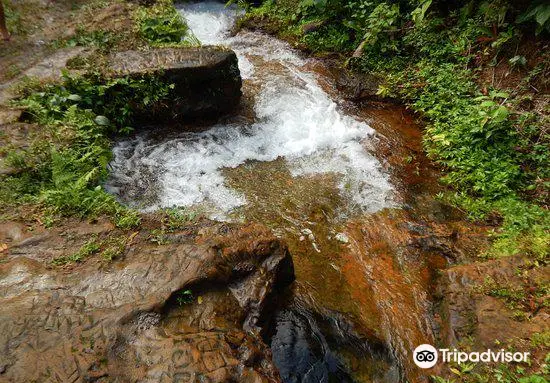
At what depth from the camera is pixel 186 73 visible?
6.96 m

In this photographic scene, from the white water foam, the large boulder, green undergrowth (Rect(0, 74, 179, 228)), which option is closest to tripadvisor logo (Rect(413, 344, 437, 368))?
the white water foam

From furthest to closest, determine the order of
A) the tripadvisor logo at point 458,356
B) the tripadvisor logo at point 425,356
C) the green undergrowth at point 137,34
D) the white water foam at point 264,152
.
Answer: the green undergrowth at point 137,34
the white water foam at point 264,152
the tripadvisor logo at point 425,356
the tripadvisor logo at point 458,356

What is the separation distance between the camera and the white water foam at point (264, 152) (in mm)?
6008

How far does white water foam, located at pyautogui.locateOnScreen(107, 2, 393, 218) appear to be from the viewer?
6.01 meters

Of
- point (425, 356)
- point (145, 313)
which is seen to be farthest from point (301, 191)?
point (145, 313)

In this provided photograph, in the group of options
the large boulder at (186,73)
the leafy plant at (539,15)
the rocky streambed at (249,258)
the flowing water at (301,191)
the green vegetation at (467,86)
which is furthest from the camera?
the large boulder at (186,73)

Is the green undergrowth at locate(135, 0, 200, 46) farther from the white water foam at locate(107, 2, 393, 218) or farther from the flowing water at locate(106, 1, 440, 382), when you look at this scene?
the white water foam at locate(107, 2, 393, 218)

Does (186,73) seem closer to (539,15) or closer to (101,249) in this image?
(101,249)

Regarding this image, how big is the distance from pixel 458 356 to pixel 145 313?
3456 mm

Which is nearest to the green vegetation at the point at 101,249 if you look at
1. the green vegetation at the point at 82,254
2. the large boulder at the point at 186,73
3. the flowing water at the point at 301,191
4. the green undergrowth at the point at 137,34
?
A: the green vegetation at the point at 82,254

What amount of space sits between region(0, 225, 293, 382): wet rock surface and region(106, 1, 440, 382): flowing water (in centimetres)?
75

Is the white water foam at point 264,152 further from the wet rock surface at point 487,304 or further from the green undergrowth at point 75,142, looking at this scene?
the wet rock surface at point 487,304

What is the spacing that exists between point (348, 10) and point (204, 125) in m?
6.28

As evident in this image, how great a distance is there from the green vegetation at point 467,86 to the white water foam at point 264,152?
140cm
